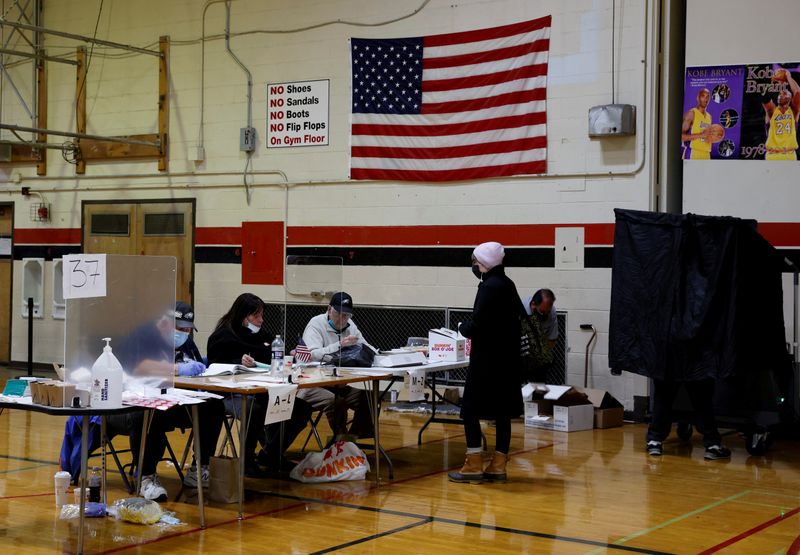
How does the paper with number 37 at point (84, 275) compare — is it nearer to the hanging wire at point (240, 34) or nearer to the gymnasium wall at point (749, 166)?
the gymnasium wall at point (749, 166)

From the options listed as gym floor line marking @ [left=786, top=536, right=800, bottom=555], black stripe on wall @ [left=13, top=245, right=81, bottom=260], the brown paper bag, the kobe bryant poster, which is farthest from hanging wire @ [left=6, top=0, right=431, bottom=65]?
gym floor line marking @ [left=786, top=536, right=800, bottom=555]

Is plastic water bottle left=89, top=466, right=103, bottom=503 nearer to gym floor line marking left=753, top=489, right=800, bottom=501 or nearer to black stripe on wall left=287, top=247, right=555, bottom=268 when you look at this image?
gym floor line marking left=753, top=489, right=800, bottom=501

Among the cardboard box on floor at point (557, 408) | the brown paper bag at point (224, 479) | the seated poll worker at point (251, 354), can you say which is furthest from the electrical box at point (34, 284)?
Answer: the brown paper bag at point (224, 479)

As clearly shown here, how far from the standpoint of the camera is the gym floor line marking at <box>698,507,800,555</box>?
5.09 metres

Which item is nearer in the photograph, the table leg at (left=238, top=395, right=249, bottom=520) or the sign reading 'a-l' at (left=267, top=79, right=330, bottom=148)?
the table leg at (left=238, top=395, right=249, bottom=520)

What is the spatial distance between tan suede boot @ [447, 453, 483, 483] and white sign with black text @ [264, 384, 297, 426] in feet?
4.66

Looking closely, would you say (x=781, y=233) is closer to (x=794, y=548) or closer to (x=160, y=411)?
(x=794, y=548)

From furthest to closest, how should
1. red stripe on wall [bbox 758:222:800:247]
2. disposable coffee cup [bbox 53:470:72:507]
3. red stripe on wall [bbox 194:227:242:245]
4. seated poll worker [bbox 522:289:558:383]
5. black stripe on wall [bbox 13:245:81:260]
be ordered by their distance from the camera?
1. black stripe on wall [bbox 13:245:81:260]
2. red stripe on wall [bbox 194:227:242:245]
3. seated poll worker [bbox 522:289:558:383]
4. red stripe on wall [bbox 758:222:800:247]
5. disposable coffee cup [bbox 53:470:72:507]

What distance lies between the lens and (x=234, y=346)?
675 centimetres

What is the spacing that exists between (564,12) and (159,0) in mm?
Result: 5244

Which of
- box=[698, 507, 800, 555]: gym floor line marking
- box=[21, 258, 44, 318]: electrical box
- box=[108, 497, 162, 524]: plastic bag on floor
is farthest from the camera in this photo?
box=[21, 258, 44, 318]: electrical box

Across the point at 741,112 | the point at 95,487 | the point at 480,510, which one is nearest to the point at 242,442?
the point at 95,487

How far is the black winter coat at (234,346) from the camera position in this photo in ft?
22.1

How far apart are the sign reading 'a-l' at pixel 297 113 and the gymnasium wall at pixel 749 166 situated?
3.90 metres
